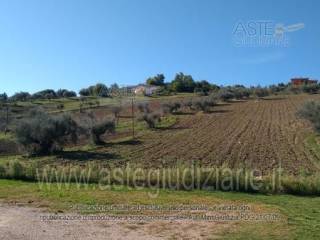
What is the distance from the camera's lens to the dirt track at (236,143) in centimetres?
3122

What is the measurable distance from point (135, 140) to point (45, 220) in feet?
119

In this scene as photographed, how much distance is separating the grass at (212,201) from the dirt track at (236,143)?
11695 mm

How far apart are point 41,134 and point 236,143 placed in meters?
16.9

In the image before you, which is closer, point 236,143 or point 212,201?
point 212,201

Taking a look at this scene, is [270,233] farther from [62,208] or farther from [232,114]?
[232,114]

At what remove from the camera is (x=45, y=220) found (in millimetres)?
11430

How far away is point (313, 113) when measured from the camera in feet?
165

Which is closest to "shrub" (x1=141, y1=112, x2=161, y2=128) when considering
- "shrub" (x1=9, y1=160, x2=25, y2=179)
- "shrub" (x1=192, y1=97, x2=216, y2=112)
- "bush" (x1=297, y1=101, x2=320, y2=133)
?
"bush" (x1=297, y1=101, x2=320, y2=133)

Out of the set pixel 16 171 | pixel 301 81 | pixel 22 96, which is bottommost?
pixel 16 171

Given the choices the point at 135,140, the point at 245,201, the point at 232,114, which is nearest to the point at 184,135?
the point at 135,140

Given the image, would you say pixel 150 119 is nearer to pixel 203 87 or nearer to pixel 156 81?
pixel 203 87

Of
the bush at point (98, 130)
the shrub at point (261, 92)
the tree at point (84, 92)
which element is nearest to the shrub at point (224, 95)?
the shrub at point (261, 92)

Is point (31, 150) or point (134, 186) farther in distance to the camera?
point (31, 150)

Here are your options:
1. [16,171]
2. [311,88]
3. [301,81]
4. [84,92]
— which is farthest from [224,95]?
[16,171]
